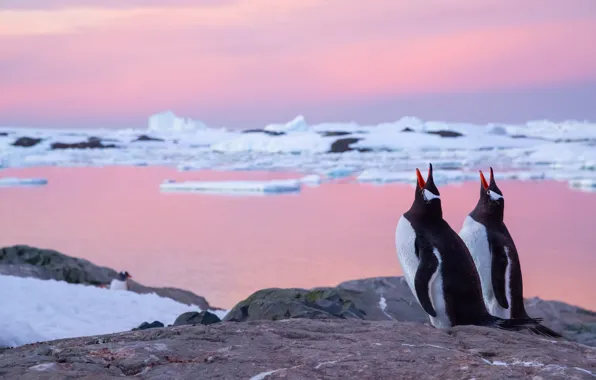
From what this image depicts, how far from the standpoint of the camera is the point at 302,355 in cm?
214

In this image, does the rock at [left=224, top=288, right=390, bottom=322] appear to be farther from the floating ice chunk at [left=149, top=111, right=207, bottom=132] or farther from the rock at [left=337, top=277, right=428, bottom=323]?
the floating ice chunk at [left=149, top=111, right=207, bottom=132]

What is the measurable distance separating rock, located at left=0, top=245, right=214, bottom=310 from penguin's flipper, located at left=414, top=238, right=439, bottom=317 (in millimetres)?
4014

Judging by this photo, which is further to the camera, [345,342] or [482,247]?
[482,247]

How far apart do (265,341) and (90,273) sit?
5.96 meters

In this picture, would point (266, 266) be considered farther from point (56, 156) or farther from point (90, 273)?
point (56, 156)

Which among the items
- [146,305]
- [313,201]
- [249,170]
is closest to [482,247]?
[146,305]

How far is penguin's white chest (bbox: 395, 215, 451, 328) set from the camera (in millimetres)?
3318

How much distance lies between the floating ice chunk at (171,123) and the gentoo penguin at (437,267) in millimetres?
56992

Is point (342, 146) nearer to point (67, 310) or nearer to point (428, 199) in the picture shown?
point (67, 310)

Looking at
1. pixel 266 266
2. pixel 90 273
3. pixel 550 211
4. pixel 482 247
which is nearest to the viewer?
pixel 482 247

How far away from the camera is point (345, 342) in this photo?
231cm

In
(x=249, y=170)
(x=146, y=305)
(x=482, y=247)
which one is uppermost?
(x=249, y=170)

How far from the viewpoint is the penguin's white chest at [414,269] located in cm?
332

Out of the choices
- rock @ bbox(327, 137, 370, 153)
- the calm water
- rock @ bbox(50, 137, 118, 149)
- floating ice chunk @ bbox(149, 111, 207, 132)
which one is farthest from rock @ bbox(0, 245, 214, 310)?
floating ice chunk @ bbox(149, 111, 207, 132)
